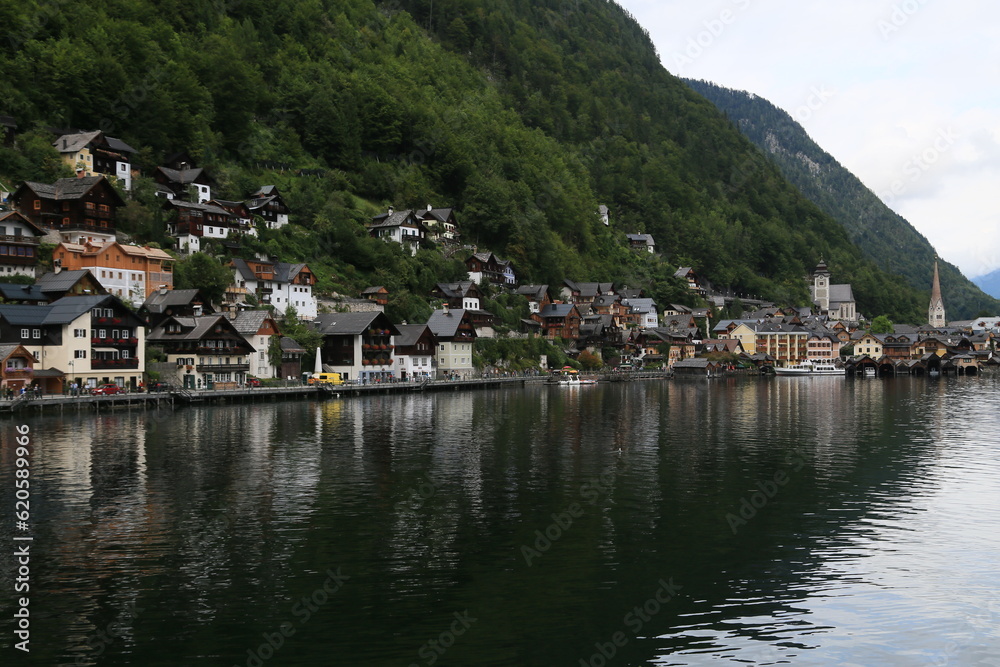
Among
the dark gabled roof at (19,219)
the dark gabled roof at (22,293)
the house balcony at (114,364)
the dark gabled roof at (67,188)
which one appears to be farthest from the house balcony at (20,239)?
the house balcony at (114,364)

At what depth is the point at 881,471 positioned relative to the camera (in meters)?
37.1

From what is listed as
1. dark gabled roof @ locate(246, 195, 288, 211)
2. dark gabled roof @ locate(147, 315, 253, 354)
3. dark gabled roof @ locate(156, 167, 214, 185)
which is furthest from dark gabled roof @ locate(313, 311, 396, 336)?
dark gabled roof @ locate(156, 167, 214, 185)

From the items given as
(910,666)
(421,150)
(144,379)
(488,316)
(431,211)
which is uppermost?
(421,150)

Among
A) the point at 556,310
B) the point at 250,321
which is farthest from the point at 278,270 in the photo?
the point at 556,310

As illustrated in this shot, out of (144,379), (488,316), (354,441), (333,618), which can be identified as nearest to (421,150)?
(488,316)

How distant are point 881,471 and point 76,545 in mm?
33909

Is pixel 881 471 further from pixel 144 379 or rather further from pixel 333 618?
pixel 144 379

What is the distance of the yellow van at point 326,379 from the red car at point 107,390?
70.0 feet

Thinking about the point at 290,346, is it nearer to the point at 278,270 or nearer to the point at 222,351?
the point at 222,351

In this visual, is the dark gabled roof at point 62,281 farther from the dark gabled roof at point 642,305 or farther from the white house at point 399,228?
the dark gabled roof at point 642,305

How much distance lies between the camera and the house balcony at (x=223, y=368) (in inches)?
2975

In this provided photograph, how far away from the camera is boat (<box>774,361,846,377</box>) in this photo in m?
150

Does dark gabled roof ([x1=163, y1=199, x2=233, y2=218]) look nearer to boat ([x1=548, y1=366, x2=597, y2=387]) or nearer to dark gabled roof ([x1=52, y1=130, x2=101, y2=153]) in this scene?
dark gabled roof ([x1=52, y1=130, x2=101, y2=153])

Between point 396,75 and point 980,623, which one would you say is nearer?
point 980,623
